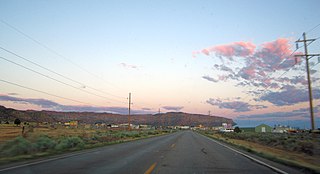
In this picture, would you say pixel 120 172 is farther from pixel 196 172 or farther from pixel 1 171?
pixel 1 171

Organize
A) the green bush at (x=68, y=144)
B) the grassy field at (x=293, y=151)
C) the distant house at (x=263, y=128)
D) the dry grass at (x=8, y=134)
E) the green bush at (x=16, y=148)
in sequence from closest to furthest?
the grassy field at (x=293, y=151)
the green bush at (x=16, y=148)
the green bush at (x=68, y=144)
the dry grass at (x=8, y=134)
the distant house at (x=263, y=128)

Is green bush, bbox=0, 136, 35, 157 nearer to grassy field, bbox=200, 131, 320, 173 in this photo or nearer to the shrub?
the shrub

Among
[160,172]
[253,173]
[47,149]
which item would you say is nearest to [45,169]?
[160,172]

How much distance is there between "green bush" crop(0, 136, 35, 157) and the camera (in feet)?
57.2

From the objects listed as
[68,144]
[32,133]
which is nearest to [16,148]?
[68,144]

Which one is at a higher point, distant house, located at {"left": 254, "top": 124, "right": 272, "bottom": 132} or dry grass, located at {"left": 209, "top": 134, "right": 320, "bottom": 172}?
distant house, located at {"left": 254, "top": 124, "right": 272, "bottom": 132}

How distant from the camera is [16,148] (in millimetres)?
18328

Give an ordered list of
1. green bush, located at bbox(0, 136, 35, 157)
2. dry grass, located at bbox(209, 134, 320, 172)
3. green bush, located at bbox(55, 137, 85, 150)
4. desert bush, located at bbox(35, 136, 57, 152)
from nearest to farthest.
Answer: dry grass, located at bbox(209, 134, 320, 172) < green bush, located at bbox(0, 136, 35, 157) < desert bush, located at bbox(35, 136, 57, 152) < green bush, located at bbox(55, 137, 85, 150)

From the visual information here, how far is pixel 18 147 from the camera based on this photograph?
60.8 ft

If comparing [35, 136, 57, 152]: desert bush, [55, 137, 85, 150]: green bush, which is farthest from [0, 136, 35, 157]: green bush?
[55, 137, 85, 150]: green bush

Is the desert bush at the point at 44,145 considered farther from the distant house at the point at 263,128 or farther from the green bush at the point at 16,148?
the distant house at the point at 263,128

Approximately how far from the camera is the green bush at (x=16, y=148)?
57.2ft

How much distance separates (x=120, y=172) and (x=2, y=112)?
137 meters

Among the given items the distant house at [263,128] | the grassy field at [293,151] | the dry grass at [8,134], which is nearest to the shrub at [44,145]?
the dry grass at [8,134]
